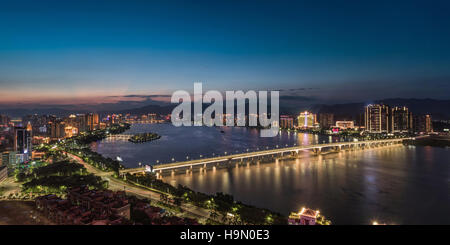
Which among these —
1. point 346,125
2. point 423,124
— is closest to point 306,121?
point 346,125

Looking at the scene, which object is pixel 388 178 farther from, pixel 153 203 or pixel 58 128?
pixel 58 128

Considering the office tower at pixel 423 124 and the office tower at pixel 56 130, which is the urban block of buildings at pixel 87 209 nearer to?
the office tower at pixel 56 130

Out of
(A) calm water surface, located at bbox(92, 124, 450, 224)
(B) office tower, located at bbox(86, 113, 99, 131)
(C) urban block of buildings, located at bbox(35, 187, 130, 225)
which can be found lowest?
(A) calm water surface, located at bbox(92, 124, 450, 224)

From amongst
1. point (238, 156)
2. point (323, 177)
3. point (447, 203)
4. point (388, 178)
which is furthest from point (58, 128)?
point (447, 203)

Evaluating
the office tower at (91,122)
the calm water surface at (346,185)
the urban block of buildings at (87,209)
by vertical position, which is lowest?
the calm water surface at (346,185)

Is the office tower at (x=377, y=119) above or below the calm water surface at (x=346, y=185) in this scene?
above

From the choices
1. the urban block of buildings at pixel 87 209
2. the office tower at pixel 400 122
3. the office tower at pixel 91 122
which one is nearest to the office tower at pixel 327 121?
the office tower at pixel 400 122

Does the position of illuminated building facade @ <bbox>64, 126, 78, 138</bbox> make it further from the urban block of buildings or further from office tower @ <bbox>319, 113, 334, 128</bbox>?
office tower @ <bbox>319, 113, 334, 128</bbox>

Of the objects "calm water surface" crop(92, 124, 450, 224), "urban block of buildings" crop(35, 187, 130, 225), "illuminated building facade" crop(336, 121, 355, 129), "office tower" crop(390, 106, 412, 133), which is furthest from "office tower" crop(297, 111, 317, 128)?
"urban block of buildings" crop(35, 187, 130, 225)

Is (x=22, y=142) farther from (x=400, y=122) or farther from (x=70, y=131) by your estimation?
(x=400, y=122)
